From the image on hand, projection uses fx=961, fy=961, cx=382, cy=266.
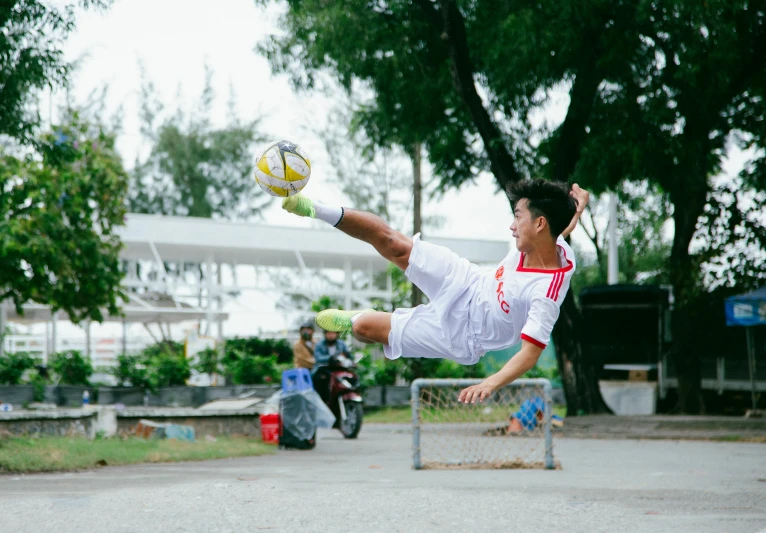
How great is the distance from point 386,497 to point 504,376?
114 inches

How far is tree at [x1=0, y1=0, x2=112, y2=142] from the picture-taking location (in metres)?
10.1

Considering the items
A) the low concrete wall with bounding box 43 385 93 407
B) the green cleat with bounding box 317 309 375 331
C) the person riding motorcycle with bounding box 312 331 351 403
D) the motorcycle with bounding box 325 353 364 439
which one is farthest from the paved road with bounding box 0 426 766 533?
the low concrete wall with bounding box 43 385 93 407

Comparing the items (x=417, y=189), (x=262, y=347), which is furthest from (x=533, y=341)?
(x=262, y=347)

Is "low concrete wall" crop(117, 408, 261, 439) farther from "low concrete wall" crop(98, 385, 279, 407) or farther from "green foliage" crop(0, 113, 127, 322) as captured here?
"low concrete wall" crop(98, 385, 279, 407)

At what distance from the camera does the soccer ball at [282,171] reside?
559cm

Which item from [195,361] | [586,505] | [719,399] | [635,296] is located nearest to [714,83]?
[635,296]

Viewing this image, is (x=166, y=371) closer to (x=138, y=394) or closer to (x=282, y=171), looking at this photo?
(x=138, y=394)

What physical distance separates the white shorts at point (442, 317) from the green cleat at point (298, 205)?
2.44 ft

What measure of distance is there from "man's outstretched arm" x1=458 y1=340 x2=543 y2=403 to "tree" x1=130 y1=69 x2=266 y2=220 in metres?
39.9

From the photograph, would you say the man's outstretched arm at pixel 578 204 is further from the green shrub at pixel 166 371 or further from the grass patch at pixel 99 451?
the green shrub at pixel 166 371

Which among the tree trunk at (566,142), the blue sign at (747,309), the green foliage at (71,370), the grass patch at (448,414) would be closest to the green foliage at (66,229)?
the green foliage at (71,370)

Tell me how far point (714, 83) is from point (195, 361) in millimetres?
13412

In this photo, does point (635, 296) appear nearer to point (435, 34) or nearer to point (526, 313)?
point (435, 34)

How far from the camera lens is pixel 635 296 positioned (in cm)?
2027
